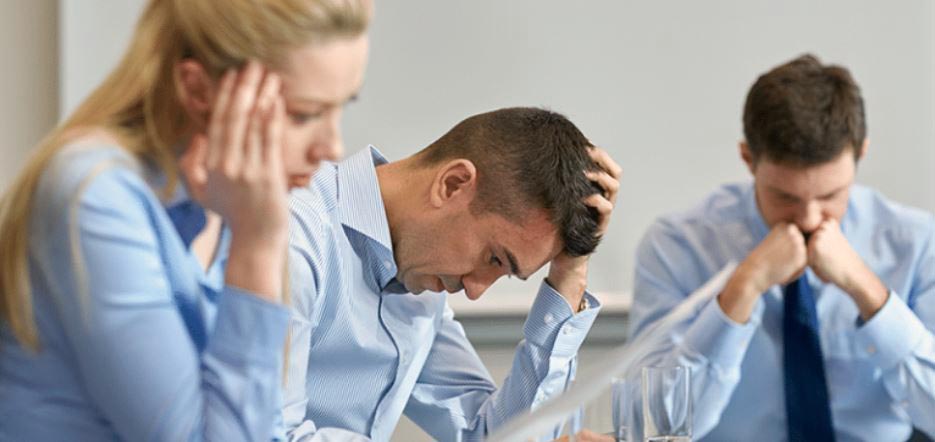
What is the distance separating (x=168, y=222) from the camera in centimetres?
114

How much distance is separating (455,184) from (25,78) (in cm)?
118

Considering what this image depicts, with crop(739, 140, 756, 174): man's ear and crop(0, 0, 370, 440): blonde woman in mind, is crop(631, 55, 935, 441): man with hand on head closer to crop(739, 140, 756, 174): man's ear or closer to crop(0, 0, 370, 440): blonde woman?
crop(739, 140, 756, 174): man's ear

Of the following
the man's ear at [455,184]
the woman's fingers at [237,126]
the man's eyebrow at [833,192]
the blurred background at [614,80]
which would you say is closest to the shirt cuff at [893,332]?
the man's eyebrow at [833,192]

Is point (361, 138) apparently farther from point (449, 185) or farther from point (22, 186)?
point (22, 186)

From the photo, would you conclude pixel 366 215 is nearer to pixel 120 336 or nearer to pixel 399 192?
pixel 399 192

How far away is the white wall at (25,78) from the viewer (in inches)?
102

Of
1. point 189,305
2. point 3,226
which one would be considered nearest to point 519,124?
point 189,305

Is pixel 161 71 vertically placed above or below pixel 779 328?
above

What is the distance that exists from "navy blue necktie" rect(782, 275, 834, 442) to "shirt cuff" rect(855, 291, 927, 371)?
4.4 inches

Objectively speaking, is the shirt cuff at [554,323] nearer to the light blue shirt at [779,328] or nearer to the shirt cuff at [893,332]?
the light blue shirt at [779,328]

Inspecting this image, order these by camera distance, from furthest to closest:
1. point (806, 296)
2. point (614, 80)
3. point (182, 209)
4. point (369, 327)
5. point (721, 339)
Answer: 1. point (614, 80)
2. point (806, 296)
3. point (721, 339)
4. point (369, 327)
5. point (182, 209)

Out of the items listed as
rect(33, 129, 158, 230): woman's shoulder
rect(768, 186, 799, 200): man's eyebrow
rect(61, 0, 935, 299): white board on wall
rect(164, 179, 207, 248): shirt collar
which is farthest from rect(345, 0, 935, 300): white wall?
rect(33, 129, 158, 230): woman's shoulder

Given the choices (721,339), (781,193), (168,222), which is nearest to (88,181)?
(168,222)

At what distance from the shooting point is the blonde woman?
106cm
